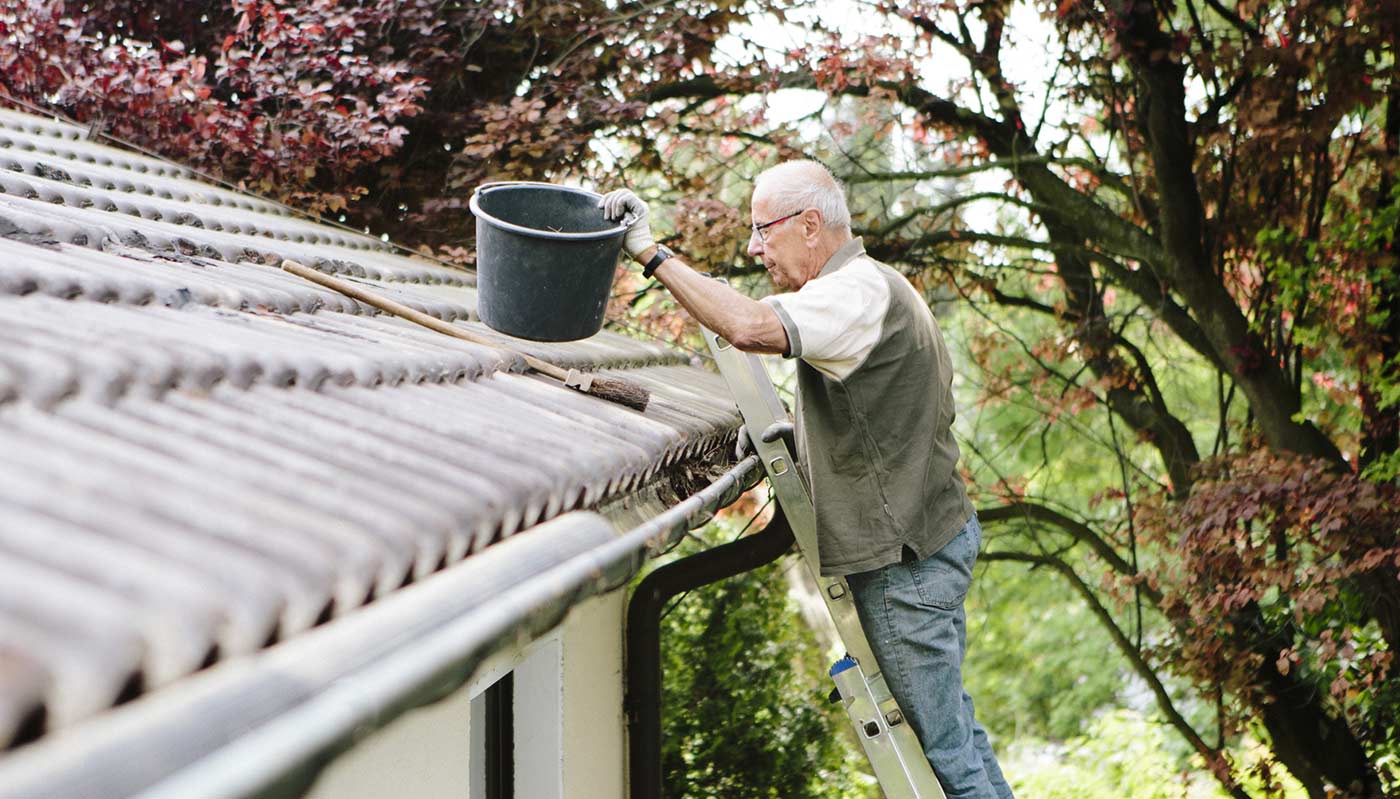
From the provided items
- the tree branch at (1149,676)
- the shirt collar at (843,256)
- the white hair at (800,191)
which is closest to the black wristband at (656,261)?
the white hair at (800,191)

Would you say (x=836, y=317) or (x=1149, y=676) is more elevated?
(x=836, y=317)

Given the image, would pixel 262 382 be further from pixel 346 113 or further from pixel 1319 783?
pixel 1319 783

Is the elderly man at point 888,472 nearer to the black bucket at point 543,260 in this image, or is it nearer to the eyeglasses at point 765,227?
the eyeglasses at point 765,227

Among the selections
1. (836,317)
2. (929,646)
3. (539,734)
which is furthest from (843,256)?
(539,734)

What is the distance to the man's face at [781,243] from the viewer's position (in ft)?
10.0

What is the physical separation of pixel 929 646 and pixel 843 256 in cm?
107

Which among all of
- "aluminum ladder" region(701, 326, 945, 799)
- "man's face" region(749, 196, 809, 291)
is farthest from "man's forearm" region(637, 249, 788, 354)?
"man's face" region(749, 196, 809, 291)

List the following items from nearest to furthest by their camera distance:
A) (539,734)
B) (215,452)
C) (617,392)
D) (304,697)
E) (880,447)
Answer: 1. (304,697)
2. (215,452)
3. (617,392)
4. (880,447)
5. (539,734)

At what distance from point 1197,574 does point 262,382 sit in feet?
16.8

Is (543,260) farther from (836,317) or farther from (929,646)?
(929,646)

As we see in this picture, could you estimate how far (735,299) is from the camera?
8.76 ft

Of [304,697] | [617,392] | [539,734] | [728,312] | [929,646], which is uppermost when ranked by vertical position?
[728,312]

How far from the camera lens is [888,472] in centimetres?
289

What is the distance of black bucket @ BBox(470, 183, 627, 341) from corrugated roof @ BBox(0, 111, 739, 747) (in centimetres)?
29
